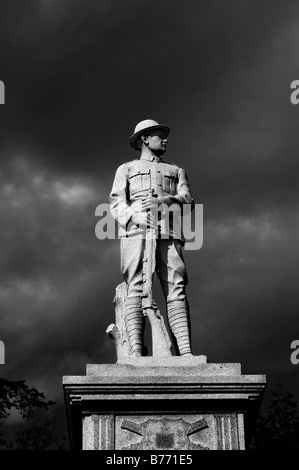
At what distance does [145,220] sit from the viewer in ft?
37.8

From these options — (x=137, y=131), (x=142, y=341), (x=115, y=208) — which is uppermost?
(x=137, y=131)

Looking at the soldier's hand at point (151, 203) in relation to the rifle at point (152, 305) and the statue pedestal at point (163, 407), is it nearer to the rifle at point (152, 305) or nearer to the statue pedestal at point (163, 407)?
the rifle at point (152, 305)

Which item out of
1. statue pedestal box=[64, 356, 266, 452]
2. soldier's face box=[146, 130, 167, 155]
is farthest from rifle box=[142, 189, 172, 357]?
soldier's face box=[146, 130, 167, 155]

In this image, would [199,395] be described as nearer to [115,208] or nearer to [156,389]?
[156,389]

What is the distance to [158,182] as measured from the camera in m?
11.9

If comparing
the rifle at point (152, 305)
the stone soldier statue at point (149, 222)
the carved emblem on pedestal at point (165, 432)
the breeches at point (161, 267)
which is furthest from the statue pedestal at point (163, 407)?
the breeches at point (161, 267)

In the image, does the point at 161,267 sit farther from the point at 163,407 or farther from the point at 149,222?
the point at 163,407

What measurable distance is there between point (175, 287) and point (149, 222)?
0.98m

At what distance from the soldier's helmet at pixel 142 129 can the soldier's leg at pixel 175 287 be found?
1.78 m

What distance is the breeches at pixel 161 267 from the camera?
11.3 meters

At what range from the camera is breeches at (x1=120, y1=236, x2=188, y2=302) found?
11.3 metres
